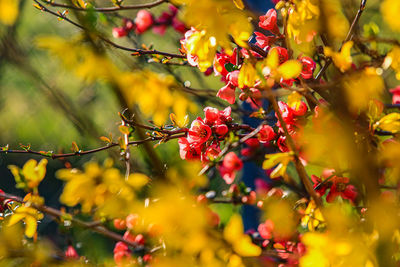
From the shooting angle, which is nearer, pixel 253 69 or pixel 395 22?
pixel 395 22

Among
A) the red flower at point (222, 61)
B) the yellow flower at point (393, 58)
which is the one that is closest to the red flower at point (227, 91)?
the red flower at point (222, 61)

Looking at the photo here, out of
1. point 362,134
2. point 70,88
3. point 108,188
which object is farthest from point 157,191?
point 70,88

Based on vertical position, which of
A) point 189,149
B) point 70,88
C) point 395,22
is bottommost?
point 70,88

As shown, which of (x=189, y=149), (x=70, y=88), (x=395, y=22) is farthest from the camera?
(x=70, y=88)

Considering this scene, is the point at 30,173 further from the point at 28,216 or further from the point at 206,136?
the point at 206,136

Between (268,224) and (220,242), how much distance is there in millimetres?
326

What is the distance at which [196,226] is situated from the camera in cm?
38

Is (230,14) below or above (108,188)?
above

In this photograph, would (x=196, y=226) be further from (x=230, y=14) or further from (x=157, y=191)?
(x=230, y=14)

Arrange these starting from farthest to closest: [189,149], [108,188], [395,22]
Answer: [189,149] < [108,188] < [395,22]

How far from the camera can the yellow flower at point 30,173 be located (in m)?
0.47

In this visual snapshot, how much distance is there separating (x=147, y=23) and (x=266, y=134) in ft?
2.64

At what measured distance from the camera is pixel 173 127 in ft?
2.46

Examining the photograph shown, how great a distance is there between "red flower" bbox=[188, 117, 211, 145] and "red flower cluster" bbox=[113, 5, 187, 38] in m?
0.65
